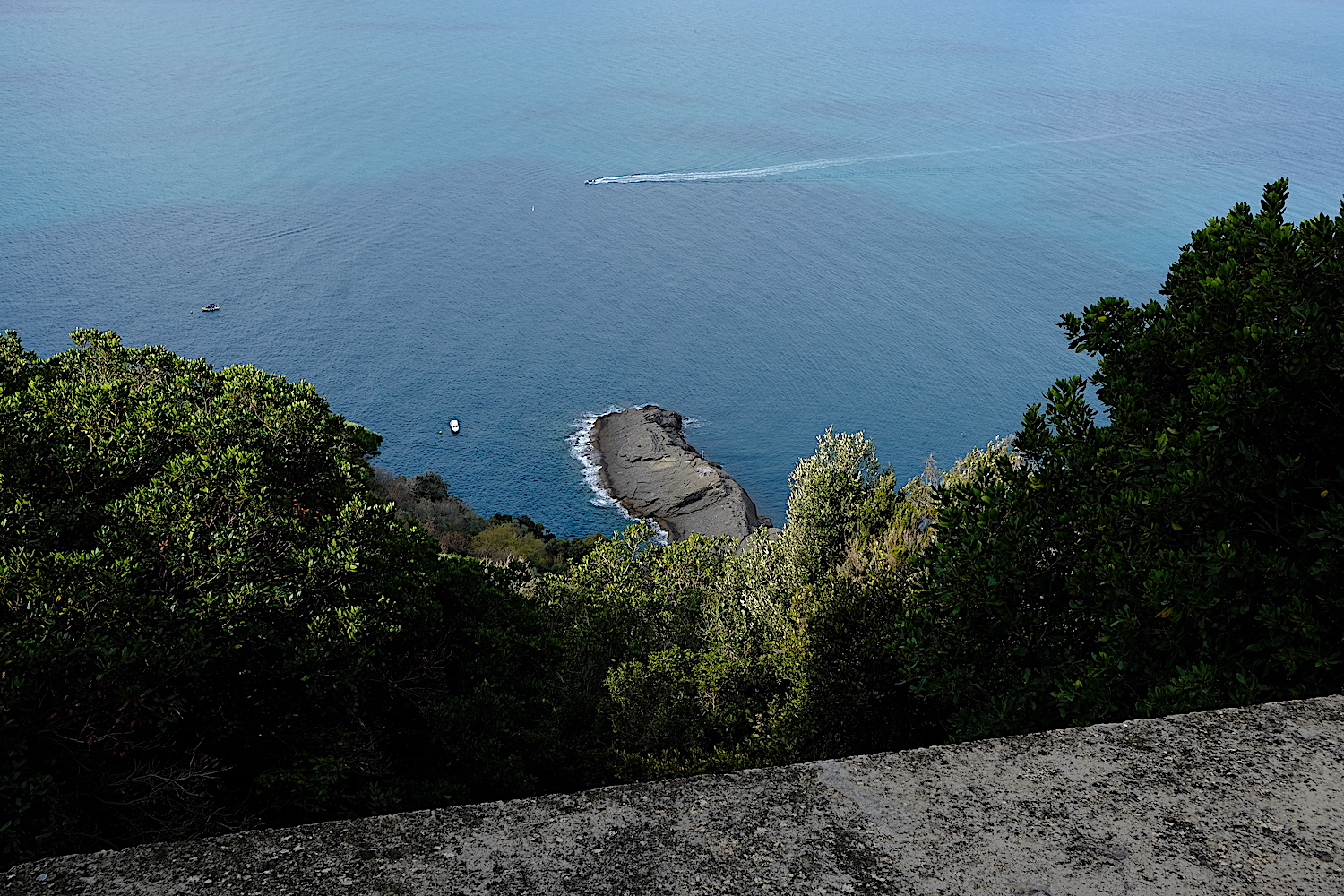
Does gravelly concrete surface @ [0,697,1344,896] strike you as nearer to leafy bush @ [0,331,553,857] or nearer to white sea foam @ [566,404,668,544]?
leafy bush @ [0,331,553,857]

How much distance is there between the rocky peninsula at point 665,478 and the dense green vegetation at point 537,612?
27652mm

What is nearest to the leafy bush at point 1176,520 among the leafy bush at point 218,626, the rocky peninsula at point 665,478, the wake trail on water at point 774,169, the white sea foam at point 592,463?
the leafy bush at point 218,626

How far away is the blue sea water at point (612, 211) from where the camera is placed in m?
54.7

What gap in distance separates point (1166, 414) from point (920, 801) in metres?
5.45

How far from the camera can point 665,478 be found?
46.5m

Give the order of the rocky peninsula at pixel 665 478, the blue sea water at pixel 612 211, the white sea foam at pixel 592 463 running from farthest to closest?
the blue sea water at pixel 612 211 < the white sea foam at pixel 592 463 < the rocky peninsula at pixel 665 478

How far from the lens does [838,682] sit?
12.7 metres

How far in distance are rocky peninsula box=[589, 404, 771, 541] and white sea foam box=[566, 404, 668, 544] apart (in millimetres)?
149

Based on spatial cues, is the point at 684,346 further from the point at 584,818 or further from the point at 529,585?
the point at 584,818

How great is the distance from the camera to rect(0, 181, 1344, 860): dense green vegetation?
6.68 meters

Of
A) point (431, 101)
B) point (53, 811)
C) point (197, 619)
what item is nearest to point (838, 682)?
Result: point (197, 619)

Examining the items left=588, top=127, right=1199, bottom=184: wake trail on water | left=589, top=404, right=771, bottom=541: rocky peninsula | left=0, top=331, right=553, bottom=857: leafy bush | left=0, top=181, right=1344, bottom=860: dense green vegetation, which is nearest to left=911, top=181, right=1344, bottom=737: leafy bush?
left=0, top=181, right=1344, bottom=860: dense green vegetation

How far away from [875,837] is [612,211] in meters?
74.8

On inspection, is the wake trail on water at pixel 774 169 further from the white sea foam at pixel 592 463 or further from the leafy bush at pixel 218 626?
the leafy bush at pixel 218 626
